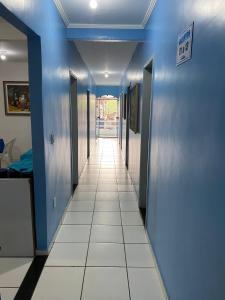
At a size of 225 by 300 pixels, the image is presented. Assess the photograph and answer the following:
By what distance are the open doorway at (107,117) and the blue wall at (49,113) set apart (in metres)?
9.23

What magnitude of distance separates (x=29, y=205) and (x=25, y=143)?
12.5 feet

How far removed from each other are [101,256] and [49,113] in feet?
5.27

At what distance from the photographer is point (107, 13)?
302cm

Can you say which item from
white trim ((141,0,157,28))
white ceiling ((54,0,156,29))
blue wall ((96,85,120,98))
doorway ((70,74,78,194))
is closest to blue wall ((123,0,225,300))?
white trim ((141,0,157,28))

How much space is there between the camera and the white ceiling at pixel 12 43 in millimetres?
3166

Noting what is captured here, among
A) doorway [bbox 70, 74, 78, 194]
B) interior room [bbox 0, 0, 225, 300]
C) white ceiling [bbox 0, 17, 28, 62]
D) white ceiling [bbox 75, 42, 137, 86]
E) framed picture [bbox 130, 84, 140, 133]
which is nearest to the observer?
interior room [bbox 0, 0, 225, 300]

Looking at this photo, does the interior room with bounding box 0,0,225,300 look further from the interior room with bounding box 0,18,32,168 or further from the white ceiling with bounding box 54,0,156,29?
the interior room with bounding box 0,18,32,168

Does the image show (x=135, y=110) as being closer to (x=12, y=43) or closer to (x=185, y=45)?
(x=12, y=43)

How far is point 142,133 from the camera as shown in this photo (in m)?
3.58

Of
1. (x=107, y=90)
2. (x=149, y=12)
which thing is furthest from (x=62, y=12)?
(x=107, y=90)

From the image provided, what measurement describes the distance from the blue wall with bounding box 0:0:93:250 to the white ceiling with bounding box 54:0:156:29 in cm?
17

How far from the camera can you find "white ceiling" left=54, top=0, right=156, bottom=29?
2739mm

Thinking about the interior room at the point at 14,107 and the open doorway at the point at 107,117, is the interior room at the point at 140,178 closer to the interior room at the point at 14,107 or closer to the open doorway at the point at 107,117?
the interior room at the point at 14,107

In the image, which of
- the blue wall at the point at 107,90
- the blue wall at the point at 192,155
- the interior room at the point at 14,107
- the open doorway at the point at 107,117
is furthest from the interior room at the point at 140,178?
the open doorway at the point at 107,117
